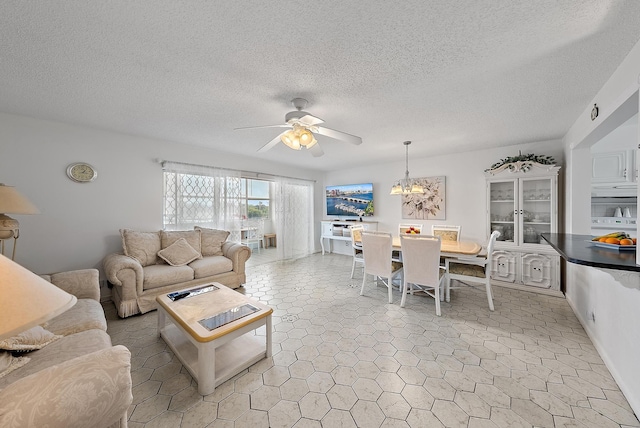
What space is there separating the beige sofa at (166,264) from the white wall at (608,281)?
12.4ft

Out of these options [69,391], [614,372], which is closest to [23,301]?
[69,391]

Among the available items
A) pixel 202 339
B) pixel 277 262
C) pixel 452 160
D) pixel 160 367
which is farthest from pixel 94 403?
pixel 452 160

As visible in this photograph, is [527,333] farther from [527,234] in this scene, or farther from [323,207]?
[323,207]

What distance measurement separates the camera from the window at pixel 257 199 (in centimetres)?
670

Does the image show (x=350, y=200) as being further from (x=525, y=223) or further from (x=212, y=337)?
(x=212, y=337)

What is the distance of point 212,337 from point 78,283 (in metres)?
1.58

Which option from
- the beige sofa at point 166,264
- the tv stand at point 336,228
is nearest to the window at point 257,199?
the tv stand at point 336,228

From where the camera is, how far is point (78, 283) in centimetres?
212

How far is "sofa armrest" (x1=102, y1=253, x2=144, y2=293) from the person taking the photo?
101 inches

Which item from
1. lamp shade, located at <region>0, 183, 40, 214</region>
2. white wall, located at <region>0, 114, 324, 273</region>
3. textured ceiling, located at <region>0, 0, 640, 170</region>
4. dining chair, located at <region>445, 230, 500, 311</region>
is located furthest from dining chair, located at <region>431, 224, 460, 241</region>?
lamp shade, located at <region>0, 183, 40, 214</region>

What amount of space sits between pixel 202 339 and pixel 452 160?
4.61 meters

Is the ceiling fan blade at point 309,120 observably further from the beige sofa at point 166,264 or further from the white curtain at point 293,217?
the white curtain at point 293,217

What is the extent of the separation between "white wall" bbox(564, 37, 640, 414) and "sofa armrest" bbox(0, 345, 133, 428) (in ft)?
9.08

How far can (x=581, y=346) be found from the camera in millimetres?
2064
